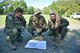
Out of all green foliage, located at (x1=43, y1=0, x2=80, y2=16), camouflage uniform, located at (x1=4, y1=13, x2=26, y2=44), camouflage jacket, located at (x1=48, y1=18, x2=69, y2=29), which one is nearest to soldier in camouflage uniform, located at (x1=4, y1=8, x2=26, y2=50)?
camouflage uniform, located at (x1=4, y1=13, x2=26, y2=44)

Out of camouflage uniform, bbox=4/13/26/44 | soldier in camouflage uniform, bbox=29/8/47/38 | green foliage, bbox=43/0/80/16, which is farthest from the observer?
green foliage, bbox=43/0/80/16

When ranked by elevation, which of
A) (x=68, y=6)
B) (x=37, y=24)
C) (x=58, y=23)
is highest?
(x=58, y=23)

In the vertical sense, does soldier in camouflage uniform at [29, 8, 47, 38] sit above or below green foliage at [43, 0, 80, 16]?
above

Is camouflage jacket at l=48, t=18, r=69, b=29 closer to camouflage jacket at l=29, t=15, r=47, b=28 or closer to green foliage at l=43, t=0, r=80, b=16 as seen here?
camouflage jacket at l=29, t=15, r=47, b=28

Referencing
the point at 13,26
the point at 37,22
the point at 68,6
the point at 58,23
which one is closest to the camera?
the point at 13,26

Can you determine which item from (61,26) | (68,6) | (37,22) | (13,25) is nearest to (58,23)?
(61,26)

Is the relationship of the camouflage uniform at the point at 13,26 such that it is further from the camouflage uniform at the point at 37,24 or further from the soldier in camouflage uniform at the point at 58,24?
the soldier in camouflage uniform at the point at 58,24

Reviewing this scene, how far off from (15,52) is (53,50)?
36.8 inches

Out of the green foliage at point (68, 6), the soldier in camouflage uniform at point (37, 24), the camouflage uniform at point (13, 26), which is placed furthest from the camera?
the green foliage at point (68, 6)

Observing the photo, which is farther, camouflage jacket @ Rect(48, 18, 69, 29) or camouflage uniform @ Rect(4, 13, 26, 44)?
camouflage jacket @ Rect(48, 18, 69, 29)

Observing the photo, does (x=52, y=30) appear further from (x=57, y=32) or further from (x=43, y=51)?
(x=43, y=51)

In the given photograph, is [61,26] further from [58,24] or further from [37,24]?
[37,24]

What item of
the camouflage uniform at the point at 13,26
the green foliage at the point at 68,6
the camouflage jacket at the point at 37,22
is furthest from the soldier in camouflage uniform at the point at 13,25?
the green foliage at the point at 68,6

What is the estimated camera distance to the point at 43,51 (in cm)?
450
